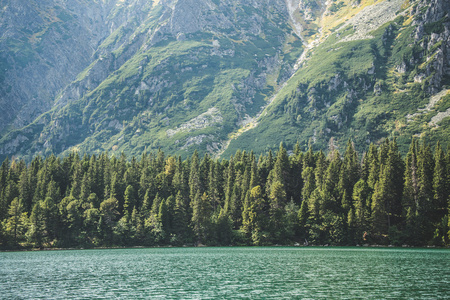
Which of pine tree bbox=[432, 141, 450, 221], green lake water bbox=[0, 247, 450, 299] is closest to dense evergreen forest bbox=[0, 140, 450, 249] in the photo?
pine tree bbox=[432, 141, 450, 221]

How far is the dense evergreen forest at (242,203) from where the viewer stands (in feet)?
446

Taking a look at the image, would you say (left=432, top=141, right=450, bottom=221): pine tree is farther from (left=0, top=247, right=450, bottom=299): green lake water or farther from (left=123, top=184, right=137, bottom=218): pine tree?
(left=123, top=184, right=137, bottom=218): pine tree

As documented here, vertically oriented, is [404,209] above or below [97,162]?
below

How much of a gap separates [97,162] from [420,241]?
143 m

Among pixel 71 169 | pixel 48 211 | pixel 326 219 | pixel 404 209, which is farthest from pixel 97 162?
pixel 404 209

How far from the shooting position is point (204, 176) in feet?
614

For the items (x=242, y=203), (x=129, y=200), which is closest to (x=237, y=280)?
(x=242, y=203)

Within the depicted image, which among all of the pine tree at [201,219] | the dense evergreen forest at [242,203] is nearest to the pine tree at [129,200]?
the dense evergreen forest at [242,203]

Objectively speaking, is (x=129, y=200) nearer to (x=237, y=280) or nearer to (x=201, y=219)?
(x=201, y=219)

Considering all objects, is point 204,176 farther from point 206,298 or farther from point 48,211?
point 206,298

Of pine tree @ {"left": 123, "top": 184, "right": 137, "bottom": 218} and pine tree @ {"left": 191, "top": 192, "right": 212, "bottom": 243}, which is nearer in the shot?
pine tree @ {"left": 191, "top": 192, "right": 212, "bottom": 243}

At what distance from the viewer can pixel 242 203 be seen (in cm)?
16200

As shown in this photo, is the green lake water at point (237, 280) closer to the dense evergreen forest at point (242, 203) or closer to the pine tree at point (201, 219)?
→ the dense evergreen forest at point (242, 203)

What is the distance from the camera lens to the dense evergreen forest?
136 metres
